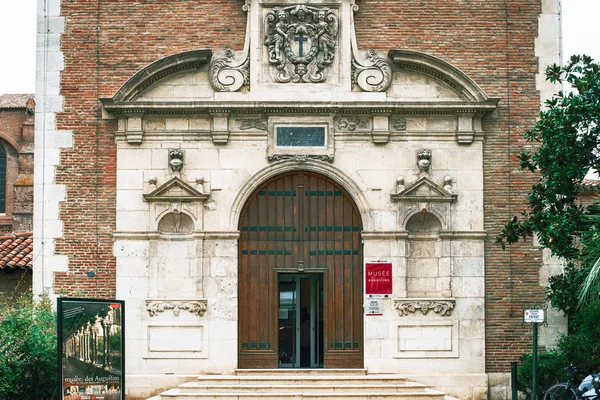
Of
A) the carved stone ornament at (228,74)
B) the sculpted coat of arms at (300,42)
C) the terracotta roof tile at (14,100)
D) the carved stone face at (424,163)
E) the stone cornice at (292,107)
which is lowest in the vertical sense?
the carved stone face at (424,163)

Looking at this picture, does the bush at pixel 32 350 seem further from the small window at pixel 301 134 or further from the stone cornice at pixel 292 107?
the small window at pixel 301 134

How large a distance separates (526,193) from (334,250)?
4.25 m

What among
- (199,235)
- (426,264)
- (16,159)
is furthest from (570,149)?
(16,159)

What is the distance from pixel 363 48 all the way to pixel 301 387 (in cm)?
726

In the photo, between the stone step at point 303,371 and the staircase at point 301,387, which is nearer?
the staircase at point 301,387

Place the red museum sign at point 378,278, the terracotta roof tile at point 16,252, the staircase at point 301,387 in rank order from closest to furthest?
the staircase at point 301,387 < the red museum sign at point 378,278 < the terracotta roof tile at point 16,252

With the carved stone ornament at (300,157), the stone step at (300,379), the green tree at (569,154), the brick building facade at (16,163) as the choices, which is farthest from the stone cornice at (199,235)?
the brick building facade at (16,163)

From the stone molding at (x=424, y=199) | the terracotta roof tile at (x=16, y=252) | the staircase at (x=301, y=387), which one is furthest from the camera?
the terracotta roof tile at (x=16, y=252)

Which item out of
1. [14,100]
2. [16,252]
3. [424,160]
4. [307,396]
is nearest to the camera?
[307,396]

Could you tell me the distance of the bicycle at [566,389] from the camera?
18250 millimetres

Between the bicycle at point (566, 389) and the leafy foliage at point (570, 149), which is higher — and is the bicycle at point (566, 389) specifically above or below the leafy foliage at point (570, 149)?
below

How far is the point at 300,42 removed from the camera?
2177cm

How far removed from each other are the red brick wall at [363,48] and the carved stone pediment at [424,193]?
98cm

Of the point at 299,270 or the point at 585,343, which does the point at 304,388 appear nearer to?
the point at 299,270
